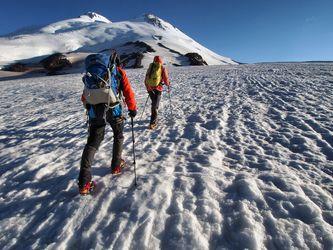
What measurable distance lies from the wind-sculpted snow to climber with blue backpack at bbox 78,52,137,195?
583 millimetres

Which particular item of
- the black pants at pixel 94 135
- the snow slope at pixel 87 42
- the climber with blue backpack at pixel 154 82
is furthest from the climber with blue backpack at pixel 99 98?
the snow slope at pixel 87 42

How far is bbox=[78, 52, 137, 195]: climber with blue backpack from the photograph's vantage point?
15.8 feet

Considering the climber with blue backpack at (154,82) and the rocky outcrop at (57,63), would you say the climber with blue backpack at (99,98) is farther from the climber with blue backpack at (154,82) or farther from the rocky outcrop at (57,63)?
the rocky outcrop at (57,63)

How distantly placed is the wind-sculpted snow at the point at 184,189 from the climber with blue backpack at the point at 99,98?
0.58 meters

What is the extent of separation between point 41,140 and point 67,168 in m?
2.81

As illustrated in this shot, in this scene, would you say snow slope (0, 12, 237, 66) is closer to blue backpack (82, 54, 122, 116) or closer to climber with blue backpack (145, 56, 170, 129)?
climber with blue backpack (145, 56, 170, 129)

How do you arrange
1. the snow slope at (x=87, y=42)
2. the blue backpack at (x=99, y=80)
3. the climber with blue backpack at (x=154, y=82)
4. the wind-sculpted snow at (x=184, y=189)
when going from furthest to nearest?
1. the snow slope at (x=87, y=42)
2. the climber with blue backpack at (x=154, y=82)
3. the blue backpack at (x=99, y=80)
4. the wind-sculpted snow at (x=184, y=189)

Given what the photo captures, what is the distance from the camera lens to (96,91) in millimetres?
4816

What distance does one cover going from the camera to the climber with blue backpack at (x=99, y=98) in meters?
4.81

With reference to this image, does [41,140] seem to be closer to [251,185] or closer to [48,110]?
[48,110]

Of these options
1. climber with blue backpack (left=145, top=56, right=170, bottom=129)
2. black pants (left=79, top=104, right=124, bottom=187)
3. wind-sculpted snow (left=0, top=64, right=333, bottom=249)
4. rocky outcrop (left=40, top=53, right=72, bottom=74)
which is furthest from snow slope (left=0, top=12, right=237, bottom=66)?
black pants (left=79, top=104, right=124, bottom=187)

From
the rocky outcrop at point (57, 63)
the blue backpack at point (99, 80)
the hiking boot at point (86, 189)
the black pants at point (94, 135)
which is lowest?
the rocky outcrop at point (57, 63)

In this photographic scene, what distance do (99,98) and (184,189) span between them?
215cm

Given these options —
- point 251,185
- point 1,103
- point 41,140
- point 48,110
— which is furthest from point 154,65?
point 1,103
